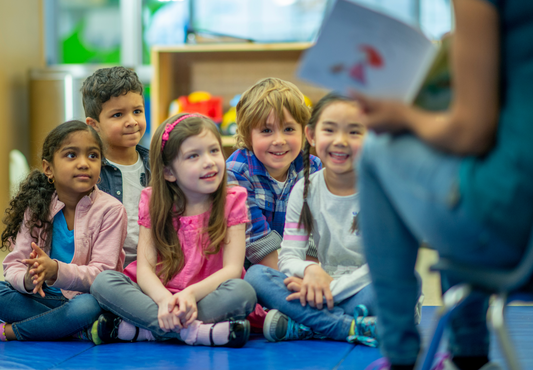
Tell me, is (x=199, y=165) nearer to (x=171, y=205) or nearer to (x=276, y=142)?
(x=171, y=205)

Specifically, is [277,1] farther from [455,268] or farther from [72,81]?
[455,268]

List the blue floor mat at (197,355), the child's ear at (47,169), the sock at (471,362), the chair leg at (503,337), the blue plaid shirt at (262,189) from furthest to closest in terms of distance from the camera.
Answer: the blue plaid shirt at (262,189) < the child's ear at (47,169) < the blue floor mat at (197,355) < the sock at (471,362) < the chair leg at (503,337)

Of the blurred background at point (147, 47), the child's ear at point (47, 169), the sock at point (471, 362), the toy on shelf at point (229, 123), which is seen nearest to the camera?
the sock at point (471, 362)

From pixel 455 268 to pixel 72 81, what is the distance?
9.49ft

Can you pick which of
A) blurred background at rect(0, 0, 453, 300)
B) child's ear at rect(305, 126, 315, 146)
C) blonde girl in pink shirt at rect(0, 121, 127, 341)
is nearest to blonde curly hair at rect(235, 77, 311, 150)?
child's ear at rect(305, 126, 315, 146)

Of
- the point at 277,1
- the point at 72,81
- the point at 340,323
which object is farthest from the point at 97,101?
the point at 277,1

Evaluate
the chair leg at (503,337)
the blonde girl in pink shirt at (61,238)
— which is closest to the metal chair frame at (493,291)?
the chair leg at (503,337)

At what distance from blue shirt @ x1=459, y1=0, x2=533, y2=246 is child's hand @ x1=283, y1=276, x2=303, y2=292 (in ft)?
2.40

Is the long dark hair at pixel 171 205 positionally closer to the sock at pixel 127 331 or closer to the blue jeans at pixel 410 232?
the sock at pixel 127 331

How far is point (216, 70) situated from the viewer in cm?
303

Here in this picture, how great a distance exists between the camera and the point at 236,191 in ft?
4.77

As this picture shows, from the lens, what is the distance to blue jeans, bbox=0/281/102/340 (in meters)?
1.30

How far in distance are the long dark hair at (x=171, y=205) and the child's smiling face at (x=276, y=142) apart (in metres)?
0.23

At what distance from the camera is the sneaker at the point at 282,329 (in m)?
1.27
